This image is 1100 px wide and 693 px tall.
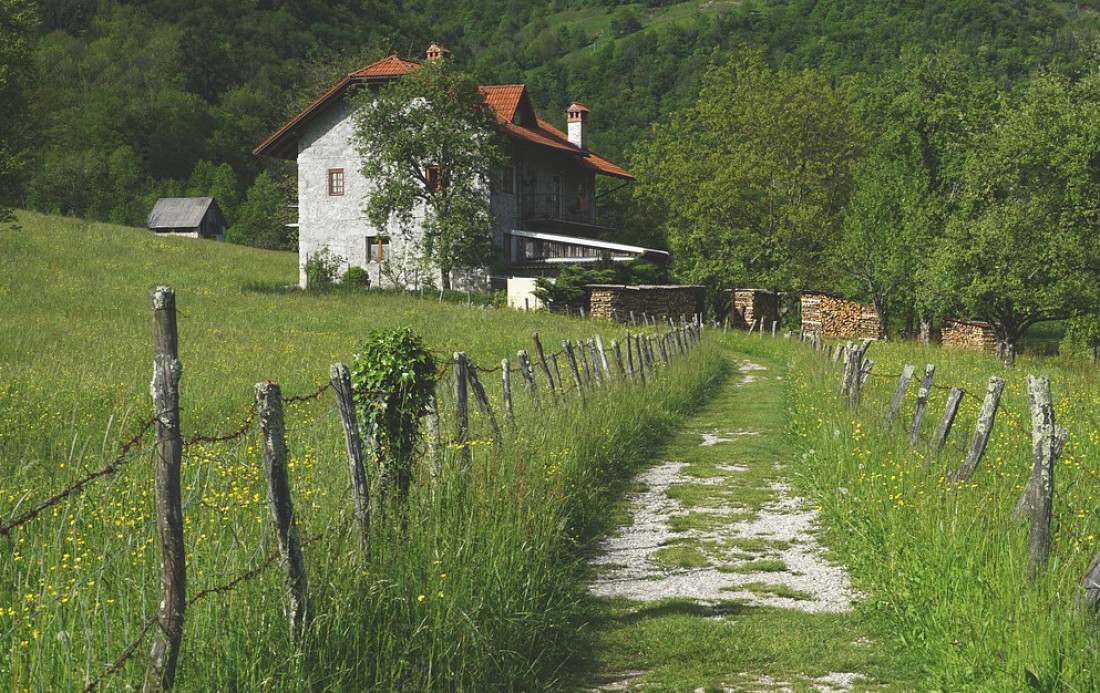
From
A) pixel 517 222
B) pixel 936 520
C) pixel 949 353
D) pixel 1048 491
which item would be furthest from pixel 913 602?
pixel 517 222

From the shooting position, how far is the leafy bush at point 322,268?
125 feet

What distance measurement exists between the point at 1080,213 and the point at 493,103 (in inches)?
1059

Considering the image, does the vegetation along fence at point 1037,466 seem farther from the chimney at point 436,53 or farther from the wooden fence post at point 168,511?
the chimney at point 436,53

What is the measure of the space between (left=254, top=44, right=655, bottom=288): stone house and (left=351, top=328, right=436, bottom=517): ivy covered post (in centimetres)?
3329

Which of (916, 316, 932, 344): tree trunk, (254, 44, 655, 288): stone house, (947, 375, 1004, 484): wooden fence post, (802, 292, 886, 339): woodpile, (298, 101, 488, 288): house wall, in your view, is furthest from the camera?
(802, 292, 886, 339): woodpile

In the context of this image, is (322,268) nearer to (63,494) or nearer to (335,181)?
(335,181)

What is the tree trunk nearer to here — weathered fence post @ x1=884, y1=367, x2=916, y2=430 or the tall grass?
the tall grass

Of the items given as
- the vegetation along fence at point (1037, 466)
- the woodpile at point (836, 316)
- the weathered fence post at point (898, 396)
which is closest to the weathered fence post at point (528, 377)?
the weathered fence post at point (898, 396)

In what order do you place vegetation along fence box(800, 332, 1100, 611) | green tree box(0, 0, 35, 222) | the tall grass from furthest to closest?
green tree box(0, 0, 35, 222), vegetation along fence box(800, 332, 1100, 611), the tall grass

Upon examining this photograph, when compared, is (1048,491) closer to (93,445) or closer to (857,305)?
(93,445)

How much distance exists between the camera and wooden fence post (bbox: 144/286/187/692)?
355 cm

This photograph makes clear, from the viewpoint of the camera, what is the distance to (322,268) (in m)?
38.9

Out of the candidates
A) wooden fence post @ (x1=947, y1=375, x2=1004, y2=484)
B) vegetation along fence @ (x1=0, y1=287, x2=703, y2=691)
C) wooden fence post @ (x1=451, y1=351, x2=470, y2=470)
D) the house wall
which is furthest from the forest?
wooden fence post @ (x1=947, y1=375, x2=1004, y2=484)

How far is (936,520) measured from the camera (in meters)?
6.55
